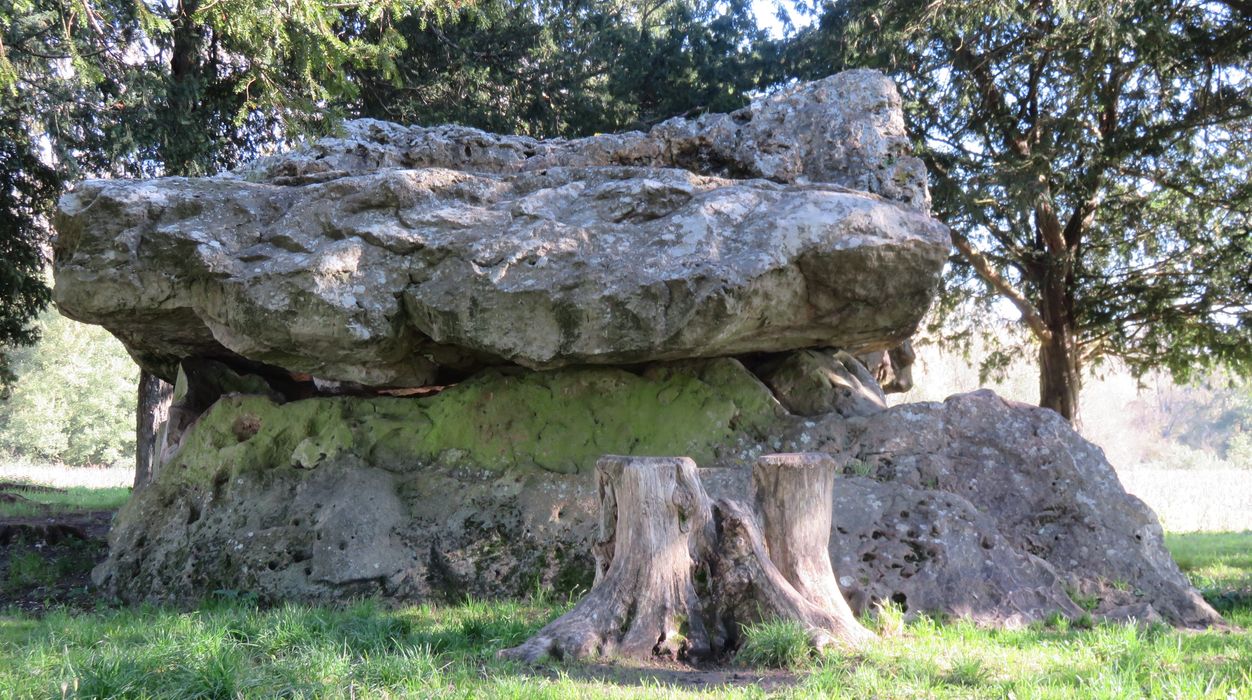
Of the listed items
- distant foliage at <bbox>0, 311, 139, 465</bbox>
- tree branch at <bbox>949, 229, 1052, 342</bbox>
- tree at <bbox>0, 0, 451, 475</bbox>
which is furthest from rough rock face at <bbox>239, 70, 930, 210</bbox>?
distant foliage at <bbox>0, 311, 139, 465</bbox>

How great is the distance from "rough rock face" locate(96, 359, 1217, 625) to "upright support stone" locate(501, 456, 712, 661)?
1657 millimetres

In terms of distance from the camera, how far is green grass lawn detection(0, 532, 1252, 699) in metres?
3.79

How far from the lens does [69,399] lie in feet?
116

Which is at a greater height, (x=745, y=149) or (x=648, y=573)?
(x=745, y=149)

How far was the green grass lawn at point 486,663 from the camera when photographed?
149 inches

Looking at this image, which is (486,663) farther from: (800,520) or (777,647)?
(800,520)

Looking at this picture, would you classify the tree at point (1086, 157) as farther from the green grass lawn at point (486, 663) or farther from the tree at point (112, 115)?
the green grass lawn at point (486, 663)

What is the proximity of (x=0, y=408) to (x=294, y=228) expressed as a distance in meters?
34.9

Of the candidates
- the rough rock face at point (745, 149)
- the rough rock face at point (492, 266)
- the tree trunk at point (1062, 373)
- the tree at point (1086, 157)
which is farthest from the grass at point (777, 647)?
the tree trunk at point (1062, 373)

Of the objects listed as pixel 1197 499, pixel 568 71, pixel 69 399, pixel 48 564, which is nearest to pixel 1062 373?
pixel 1197 499

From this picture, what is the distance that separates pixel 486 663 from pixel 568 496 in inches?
112

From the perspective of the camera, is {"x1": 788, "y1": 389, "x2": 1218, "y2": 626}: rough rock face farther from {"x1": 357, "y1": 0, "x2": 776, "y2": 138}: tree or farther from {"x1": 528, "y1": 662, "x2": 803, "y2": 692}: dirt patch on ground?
{"x1": 357, "y1": 0, "x2": 776, "y2": 138}: tree

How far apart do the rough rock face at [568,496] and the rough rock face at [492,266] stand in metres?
0.57

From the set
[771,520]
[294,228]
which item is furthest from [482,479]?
[771,520]
